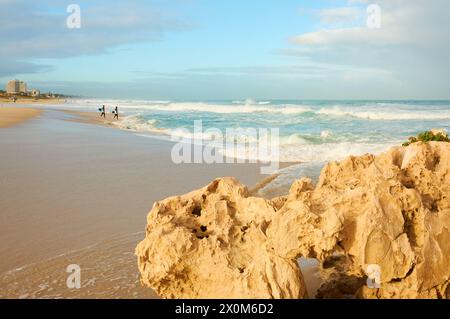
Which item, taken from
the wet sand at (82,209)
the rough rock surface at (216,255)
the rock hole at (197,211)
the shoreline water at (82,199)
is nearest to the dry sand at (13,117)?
the shoreline water at (82,199)

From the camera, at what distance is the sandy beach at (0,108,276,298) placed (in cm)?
520

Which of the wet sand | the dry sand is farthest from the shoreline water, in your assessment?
the dry sand

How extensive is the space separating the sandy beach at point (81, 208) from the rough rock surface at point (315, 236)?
1.08m

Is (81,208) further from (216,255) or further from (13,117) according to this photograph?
(13,117)

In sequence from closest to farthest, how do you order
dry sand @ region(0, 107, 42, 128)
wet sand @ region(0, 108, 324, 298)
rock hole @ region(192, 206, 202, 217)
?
rock hole @ region(192, 206, 202, 217)
wet sand @ region(0, 108, 324, 298)
dry sand @ region(0, 107, 42, 128)

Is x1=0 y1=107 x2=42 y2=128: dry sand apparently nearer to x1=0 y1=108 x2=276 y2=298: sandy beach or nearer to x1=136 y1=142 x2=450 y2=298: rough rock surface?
x1=0 y1=108 x2=276 y2=298: sandy beach

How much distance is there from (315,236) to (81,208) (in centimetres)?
546

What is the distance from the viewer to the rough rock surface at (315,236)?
3.68 meters

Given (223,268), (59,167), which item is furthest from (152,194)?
(223,268)

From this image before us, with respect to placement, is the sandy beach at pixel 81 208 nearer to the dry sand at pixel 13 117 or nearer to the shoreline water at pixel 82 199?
the shoreline water at pixel 82 199

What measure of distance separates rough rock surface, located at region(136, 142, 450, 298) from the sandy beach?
1.08m

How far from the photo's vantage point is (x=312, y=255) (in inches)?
150

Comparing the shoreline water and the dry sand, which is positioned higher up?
the dry sand

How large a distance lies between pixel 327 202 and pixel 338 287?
1202mm
